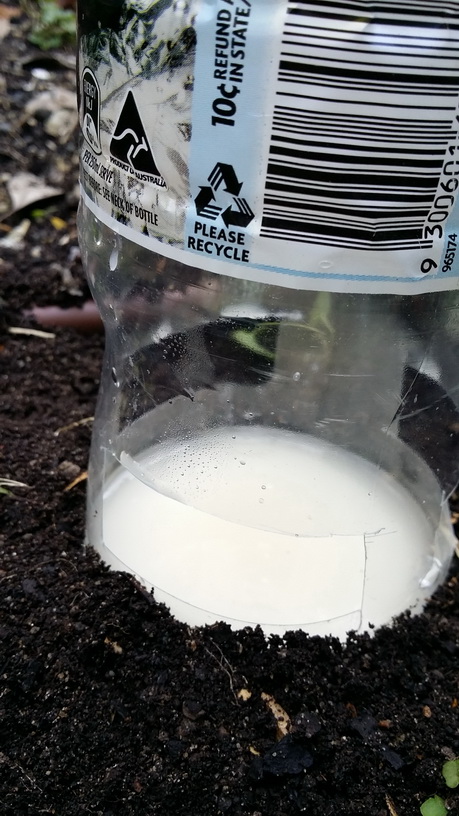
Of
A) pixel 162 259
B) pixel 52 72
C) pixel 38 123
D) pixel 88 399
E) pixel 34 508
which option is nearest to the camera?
pixel 162 259

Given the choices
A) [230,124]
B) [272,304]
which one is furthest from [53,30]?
[230,124]

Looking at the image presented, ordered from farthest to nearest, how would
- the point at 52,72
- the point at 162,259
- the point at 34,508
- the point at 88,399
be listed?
the point at 52,72, the point at 88,399, the point at 34,508, the point at 162,259

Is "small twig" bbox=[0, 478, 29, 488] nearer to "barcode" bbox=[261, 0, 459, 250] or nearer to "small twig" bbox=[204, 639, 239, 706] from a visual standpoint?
"small twig" bbox=[204, 639, 239, 706]

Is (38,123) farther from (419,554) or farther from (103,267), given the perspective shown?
(419,554)

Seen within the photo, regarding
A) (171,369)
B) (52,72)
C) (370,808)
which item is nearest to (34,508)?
(171,369)

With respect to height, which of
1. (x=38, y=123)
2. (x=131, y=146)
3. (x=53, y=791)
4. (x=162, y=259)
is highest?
(x=131, y=146)

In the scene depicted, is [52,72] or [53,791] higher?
[52,72]
